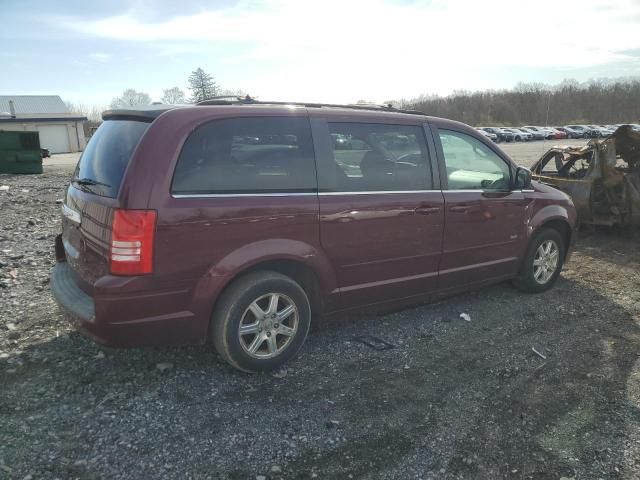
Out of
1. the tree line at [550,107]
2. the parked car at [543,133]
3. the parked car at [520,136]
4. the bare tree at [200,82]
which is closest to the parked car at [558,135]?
the parked car at [543,133]

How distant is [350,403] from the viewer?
3260mm

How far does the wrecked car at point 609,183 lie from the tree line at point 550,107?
69.9m

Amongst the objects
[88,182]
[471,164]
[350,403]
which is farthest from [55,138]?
[350,403]

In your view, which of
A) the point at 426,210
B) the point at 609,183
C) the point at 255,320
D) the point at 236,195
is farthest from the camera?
the point at 609,183

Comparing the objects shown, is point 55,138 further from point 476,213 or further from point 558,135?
point 476,213

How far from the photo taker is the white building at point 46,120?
1984 inches

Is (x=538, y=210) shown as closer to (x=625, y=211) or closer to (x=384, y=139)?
(x=384, y=139)

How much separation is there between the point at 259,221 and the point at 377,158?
1254 millimetres

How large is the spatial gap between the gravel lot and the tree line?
245ft

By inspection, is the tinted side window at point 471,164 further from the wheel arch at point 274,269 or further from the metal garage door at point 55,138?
the metal garage door at point 55,138

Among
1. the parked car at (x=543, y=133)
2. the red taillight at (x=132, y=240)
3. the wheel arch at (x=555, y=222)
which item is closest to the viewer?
the red taillight at (x=132, y=240)

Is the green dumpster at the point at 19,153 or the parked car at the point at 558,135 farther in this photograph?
the parked car at the point at 558,135

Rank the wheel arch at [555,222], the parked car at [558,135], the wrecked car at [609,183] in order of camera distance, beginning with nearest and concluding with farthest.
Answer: the wheel arch at [555,222]
the wrecked car at [609,183]
the parked car at [558,135]

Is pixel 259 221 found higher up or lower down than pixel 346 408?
higher up
